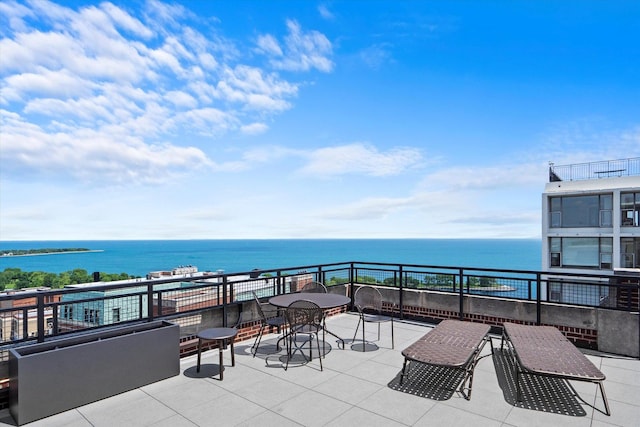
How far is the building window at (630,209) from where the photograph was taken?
1894cm

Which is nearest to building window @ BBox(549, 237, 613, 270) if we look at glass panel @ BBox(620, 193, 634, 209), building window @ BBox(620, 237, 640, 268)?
building window @ BBox(620, 237, 640, 268)

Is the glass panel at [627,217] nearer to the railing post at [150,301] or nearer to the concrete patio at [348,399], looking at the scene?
the concrete patio at [348,399]

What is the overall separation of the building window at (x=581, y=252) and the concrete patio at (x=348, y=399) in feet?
63.5

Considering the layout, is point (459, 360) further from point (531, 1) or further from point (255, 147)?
point (255, 147)

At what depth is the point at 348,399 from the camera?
328 centimetres

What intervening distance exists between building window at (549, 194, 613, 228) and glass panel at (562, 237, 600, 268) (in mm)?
886

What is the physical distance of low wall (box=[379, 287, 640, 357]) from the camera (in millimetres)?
4555

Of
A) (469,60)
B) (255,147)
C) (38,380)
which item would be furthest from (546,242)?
(38,380)

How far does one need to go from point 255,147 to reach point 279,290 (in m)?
10.5

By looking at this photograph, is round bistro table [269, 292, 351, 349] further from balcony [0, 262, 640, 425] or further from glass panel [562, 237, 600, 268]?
glass panel [562, 237, 600, 268]

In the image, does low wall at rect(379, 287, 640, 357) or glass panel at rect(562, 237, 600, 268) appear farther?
glass panel at rect(562, 237, 600, 268)

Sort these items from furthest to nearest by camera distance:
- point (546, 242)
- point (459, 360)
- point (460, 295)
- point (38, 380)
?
point (546, 242), point (460, 295), point (459, 360), point (38, 380)

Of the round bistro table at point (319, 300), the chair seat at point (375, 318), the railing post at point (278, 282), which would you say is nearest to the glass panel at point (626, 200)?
the chair seat at point (375, 318)

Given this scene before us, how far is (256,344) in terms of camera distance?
16.0 feet
